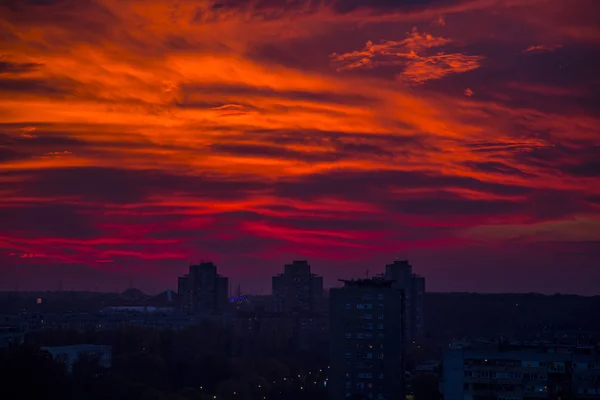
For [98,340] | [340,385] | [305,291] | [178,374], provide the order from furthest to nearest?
[305,291] < [98,340] < [178,374] < [340,385]

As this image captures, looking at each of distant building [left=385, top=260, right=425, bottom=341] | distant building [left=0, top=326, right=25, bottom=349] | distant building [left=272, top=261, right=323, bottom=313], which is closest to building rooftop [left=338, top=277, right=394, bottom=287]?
distant building [left=0, top=326, right=25, bottom=349]

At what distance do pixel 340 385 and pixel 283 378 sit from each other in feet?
41.6

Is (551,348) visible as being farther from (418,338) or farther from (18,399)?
(418,338)

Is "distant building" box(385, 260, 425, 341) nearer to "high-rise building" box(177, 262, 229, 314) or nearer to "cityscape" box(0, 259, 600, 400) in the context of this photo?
"cityscape" box(0, 259, 600, 400)

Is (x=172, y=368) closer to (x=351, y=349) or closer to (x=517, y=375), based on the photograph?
(x=351, y=349)

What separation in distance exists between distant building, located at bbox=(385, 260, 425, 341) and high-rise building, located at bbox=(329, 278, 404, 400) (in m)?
63.2

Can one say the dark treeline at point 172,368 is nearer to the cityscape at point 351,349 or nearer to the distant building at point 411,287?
the cityscape at point 351,349

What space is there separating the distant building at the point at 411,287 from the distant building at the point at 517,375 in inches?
3126

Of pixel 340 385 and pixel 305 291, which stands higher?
pixel 305 291

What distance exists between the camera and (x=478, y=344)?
57969 millimetres

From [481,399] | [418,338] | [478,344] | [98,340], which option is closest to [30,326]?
[98,340]

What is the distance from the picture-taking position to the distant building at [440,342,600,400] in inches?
1868

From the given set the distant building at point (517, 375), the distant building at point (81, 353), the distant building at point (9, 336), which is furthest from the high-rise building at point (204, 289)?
the distant building at point (517, 375)

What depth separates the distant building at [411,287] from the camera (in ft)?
425
